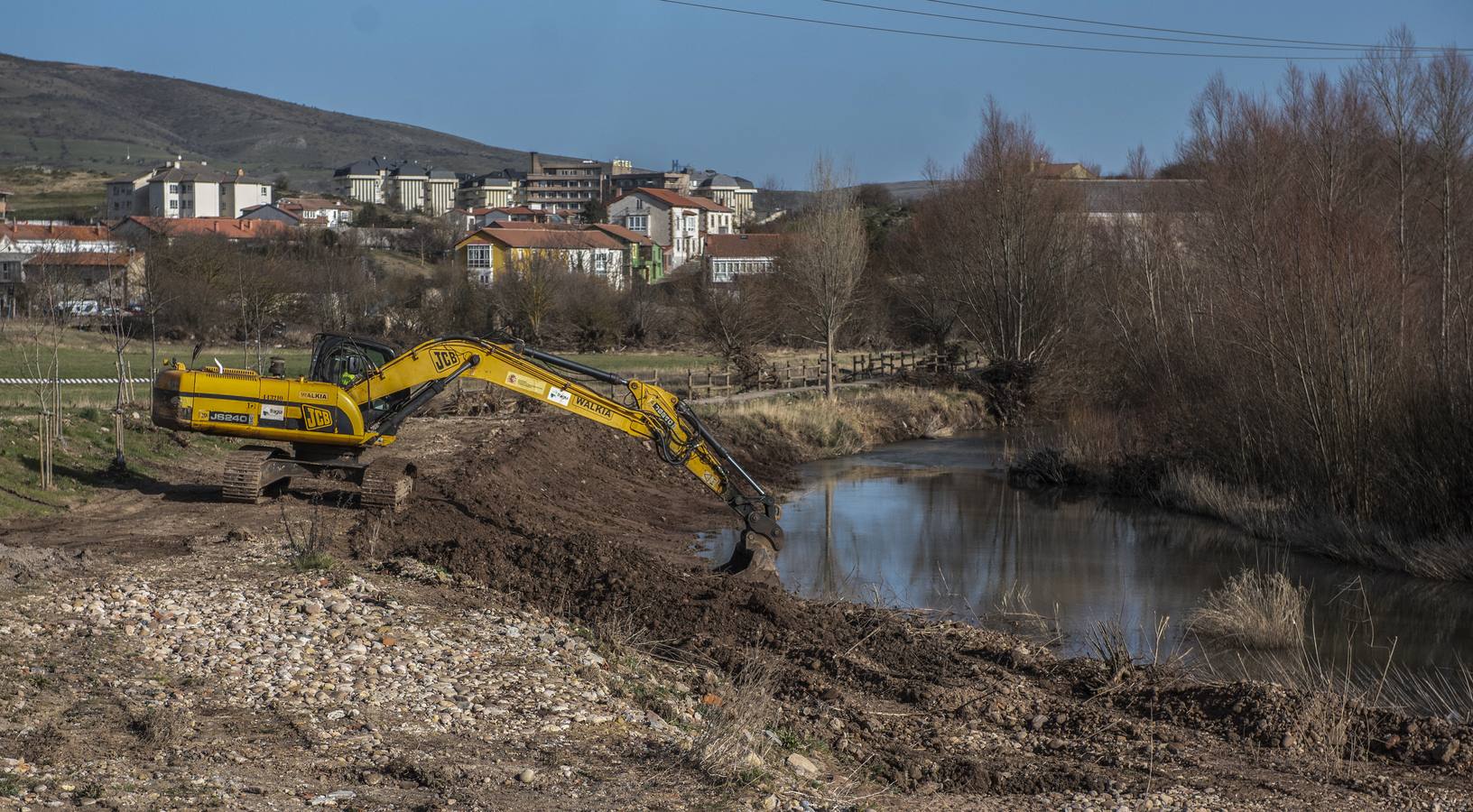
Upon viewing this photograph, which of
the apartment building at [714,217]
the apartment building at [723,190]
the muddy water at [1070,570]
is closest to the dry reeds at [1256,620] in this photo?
the muddy water at [1070,570]

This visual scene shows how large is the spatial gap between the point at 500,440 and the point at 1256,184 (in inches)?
738

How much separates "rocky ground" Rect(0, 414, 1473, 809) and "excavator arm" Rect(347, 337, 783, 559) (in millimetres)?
896

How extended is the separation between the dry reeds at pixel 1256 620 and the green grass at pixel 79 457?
569 inches

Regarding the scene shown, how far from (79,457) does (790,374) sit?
29.4 m

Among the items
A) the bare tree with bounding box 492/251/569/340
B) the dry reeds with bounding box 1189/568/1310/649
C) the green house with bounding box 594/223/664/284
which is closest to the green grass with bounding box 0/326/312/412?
the bare tree with bounding box 492/251/569/340

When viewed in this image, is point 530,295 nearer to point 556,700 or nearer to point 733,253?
point 733,253

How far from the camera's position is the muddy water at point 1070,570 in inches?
659

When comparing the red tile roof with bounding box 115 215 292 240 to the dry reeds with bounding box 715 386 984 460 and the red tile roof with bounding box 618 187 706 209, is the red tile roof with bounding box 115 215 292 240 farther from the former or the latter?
the dry reeds with bounding box 715 386 984 460

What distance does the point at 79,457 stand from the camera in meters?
20.1

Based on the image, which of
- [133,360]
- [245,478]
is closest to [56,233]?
[133,360]

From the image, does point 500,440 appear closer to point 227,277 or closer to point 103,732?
point 103,732

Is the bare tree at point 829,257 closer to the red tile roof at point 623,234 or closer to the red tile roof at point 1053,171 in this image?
the red tile roof at point 1053,171

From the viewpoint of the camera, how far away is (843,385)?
4625 cm

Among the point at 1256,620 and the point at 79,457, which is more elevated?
the point at 79,457
